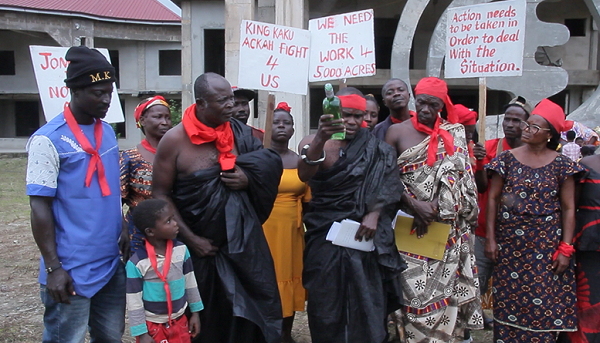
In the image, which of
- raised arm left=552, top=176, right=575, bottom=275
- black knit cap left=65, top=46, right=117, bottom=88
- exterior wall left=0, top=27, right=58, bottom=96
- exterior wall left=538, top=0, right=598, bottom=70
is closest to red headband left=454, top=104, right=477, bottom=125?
raised arm left=552, top=176, right=575, bottom=275

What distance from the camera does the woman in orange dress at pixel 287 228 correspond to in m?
4.00

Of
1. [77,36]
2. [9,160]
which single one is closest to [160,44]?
[77,36]

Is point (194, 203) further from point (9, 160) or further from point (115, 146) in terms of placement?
point (9, 160)

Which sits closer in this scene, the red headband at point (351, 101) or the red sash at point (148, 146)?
the red headband at point (351, 101)

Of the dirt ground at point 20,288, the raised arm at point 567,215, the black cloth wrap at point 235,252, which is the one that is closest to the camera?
the black cloth wrap at point 235,252

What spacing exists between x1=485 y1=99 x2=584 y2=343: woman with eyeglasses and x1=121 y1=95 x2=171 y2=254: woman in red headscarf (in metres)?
2.49

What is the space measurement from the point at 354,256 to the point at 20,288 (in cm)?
434

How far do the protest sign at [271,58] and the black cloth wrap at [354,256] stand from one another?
3.34 feet

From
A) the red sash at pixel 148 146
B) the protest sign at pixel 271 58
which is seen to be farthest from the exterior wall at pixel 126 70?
the red sash at pixel 148 146

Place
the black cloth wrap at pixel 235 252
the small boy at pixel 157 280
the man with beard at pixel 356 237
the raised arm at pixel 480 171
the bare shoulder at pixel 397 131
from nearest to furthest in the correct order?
the small boy at pixel 157 280, the black cloth wrap at pixel 235 252, the man with beard at pixel 356 237, the bare shoulder at pixel 397 131, the raised arm at pixel 480 171

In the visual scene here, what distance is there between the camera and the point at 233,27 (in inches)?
390

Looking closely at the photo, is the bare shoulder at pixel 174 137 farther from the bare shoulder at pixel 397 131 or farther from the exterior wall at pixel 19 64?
the exterior wall at pixel 19 64

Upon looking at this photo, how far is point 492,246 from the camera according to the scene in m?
3.56

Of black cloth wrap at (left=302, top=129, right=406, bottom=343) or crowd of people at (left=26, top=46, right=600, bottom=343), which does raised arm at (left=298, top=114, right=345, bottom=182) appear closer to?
crowd of people at (left=26, top=46, right=600, bottom=343)
